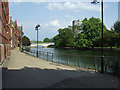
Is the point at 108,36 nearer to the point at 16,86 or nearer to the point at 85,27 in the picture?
the point at 85,27

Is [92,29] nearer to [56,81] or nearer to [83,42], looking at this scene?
[83,42]

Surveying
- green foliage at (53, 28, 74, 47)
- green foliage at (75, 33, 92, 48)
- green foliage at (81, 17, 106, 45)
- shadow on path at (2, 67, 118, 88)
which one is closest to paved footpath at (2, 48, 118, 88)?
shadow on path at (2, 67, 118, 88)

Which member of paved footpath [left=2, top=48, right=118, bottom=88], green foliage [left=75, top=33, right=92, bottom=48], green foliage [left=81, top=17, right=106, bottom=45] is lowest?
paved footpath [left=2, top=48, right=118, bottom=88]

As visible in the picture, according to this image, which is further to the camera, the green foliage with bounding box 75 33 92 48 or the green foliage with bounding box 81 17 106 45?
the green foliage with bounding box 81 17 106 45

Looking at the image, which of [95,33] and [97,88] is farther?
[95,33]

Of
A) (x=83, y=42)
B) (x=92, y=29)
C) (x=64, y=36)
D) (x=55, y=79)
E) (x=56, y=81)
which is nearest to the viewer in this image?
(x=56, y=81)

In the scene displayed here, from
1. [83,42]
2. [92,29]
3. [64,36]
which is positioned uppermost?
[92,29]

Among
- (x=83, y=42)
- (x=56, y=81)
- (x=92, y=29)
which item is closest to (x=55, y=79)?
(x=56, y=81)

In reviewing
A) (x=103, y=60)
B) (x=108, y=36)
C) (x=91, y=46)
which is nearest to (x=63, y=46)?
(x=91, y=46)

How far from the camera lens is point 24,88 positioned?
16.2ft

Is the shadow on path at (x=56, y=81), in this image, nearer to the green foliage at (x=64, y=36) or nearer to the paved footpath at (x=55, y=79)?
the paved footpath at (x=55, y=79)

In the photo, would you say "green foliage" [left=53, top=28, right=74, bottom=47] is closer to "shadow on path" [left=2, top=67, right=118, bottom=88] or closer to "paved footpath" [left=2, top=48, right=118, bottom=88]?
"paved footpath" [left=2, top=48, right=118, bottom=88]

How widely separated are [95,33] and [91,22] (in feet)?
17.5

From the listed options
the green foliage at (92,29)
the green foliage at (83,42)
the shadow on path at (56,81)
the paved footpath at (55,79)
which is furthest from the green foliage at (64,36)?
the shadow on path at (56,81)
